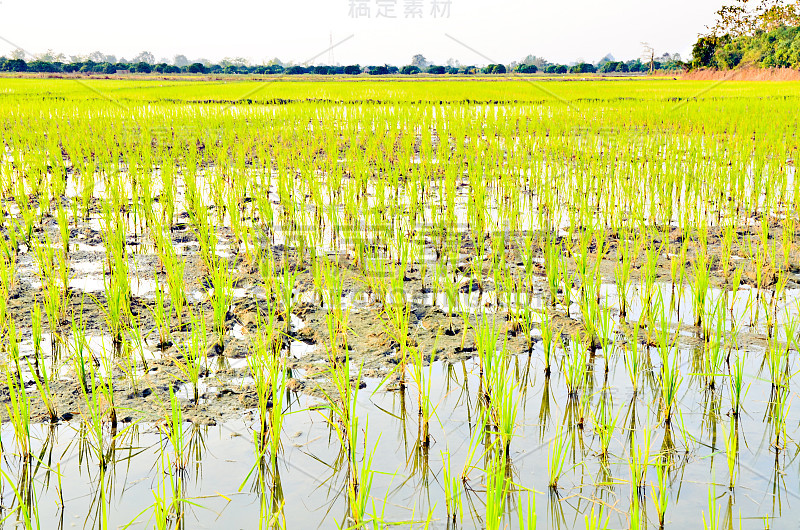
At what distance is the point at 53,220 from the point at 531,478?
4.16 metres

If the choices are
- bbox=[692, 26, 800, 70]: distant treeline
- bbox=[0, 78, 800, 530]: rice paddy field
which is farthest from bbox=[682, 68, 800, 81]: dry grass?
bbox=[0, 78, 800, 530]: rice paddy field

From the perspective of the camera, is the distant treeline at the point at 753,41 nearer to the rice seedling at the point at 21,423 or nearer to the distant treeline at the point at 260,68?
the distant treeline at the point at 260,68

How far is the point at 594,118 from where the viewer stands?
10992 millimetres

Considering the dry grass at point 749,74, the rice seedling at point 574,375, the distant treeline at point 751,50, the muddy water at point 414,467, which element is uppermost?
the distant treeline at point 751,50

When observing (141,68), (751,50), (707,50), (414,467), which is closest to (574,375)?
(414,467)

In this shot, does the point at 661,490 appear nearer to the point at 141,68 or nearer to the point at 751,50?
the point at 751,50

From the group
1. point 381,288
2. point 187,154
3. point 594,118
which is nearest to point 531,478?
point 381,288

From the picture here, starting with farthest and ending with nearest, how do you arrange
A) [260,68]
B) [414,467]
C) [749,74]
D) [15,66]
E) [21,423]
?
[260,68]
[15,66]
[749,74]
[21,423]
[414,467]

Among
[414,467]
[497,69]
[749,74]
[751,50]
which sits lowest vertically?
[414,467]

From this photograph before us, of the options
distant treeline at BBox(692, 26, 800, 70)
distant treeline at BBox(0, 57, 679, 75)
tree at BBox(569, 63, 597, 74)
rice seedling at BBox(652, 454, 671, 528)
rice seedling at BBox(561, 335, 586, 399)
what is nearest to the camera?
rice seedling at BBox(652, 454, 671, 528)

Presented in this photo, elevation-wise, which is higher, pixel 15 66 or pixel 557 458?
pixel 15 66

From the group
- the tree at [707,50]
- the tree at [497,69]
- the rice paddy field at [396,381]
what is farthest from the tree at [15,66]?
the rice paddy field at [396,381]

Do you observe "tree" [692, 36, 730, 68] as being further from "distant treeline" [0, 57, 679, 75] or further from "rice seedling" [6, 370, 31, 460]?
"rice seedling" [6, 370, 31, 460]

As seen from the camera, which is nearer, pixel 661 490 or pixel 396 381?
pixel 661 490
